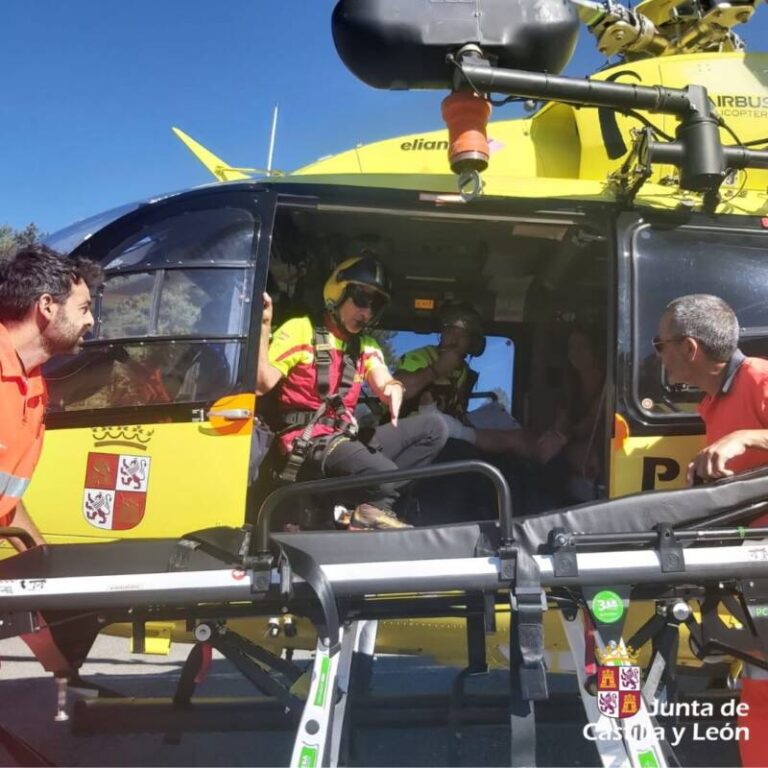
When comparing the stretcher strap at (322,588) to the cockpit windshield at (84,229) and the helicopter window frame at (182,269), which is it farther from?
the cockpit windshield at (84,229)

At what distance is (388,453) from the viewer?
11.8ft

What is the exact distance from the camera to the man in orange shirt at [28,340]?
7.81ft

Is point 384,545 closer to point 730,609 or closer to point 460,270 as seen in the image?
point 730,609

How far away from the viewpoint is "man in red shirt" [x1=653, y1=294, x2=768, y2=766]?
2.34 metres

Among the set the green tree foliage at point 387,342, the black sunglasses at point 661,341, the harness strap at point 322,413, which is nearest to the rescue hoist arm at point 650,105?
the black sunglasses at point 661,341

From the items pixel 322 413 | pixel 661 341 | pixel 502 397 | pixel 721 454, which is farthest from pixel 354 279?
pixel 721 454

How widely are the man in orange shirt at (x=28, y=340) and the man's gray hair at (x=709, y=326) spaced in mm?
2245

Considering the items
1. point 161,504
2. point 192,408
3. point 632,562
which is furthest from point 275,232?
point 632,562

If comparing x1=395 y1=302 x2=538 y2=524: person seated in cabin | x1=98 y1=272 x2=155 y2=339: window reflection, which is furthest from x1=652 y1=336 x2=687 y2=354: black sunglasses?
x1=98 y1=272 x2=155 y2=339: window reflection

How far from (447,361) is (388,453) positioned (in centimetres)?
89

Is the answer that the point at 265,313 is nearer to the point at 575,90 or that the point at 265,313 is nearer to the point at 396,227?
the point at 396,227

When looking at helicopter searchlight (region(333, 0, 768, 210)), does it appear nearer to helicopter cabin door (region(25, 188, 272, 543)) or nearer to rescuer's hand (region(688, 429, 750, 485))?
helicopter cabin door (region(25, 188, 272, 543))

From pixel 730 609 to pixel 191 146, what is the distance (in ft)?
11.5

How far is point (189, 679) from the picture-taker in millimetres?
2518
